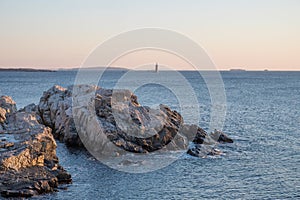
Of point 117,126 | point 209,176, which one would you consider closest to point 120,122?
point 117,126

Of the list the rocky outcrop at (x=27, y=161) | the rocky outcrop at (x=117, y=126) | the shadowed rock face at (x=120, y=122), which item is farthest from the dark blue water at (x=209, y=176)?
the shadowed rock face at (x=120, y=122)

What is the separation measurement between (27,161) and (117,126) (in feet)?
40.7

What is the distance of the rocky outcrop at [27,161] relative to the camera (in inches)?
Result: 1022

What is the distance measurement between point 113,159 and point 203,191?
1061 centimetres

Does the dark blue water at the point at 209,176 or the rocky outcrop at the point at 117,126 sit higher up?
the rocky outcrop at the point at 117,126

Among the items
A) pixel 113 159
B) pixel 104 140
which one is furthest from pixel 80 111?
pixel 113 159

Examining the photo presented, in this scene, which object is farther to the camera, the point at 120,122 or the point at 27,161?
the point at 120,122

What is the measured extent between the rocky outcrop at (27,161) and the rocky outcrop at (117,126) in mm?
6485

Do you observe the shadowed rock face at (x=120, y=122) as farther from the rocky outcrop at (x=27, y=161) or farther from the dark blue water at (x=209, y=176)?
the rocky outcrop at (x=27, y=161)

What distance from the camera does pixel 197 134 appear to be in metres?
44.4

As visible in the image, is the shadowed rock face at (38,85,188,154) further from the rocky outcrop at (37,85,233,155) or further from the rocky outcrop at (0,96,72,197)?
the rocky outcrop at (0,96,72,197)

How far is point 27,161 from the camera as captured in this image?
94.3 feet

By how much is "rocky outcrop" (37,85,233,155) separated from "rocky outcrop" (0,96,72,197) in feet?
21.3

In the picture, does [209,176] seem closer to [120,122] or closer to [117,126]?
[117,126]
